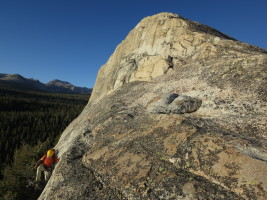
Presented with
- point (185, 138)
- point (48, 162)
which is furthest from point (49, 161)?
point (185, 138)

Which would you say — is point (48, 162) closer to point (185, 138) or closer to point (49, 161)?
point (49, 161)

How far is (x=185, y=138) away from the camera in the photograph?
338 inches

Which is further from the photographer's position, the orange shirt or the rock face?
the orange shirt

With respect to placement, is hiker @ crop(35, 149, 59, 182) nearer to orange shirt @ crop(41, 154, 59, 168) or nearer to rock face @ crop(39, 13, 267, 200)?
orange shirt @ crop(41, 154, 59, 168)

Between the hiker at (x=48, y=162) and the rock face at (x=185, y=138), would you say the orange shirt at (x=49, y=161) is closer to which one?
the hiker at (x=48, y=162)

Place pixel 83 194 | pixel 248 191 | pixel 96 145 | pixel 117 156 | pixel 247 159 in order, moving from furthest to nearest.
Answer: pixel 96 145, pixel 117 156, pixel 83 194, pixel 247 159, pixel 248 191

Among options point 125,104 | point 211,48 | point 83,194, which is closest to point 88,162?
point 83,194

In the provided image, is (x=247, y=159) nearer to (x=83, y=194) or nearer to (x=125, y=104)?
(x=83, y=194)

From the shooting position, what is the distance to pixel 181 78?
14.3 meters

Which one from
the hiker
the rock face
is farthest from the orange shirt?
the rock face

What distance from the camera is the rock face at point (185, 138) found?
267 inches

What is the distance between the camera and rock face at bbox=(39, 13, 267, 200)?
6789 millimetres

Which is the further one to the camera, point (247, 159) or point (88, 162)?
point (88, 162)

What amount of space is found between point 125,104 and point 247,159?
9.08 metres
